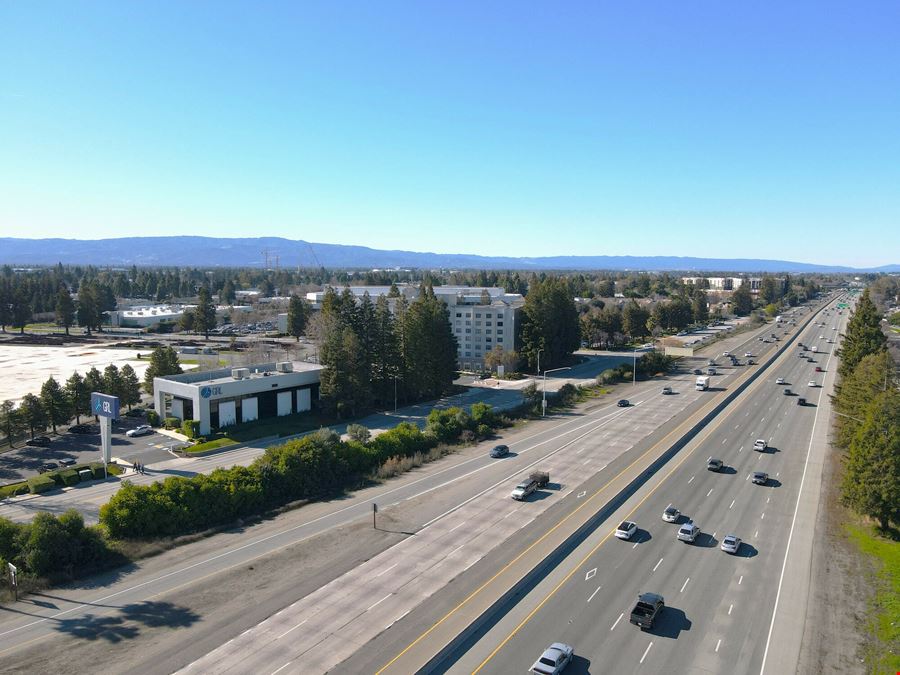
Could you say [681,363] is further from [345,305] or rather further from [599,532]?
[599,532]

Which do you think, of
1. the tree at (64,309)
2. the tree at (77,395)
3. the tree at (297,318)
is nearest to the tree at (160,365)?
the tree at (77,395)

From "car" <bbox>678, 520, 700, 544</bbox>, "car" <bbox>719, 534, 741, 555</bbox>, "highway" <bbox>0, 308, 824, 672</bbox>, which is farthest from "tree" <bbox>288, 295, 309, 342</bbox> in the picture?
"car" <bbox>719, 534, 741, 555</bbox>

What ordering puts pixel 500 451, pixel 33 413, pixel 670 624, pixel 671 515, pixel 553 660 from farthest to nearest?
pixel 33 413, pixel 500 451, pixel 671 515, pixel 670 624, pixel 553 660

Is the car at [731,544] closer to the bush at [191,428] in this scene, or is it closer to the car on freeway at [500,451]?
the car on freeway at [500,451]

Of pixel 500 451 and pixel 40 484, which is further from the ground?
pixel 500 451

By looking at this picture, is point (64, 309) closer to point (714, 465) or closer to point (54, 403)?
point (54, 403)

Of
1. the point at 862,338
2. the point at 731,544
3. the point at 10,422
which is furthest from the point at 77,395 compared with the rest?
the point at 862,338
